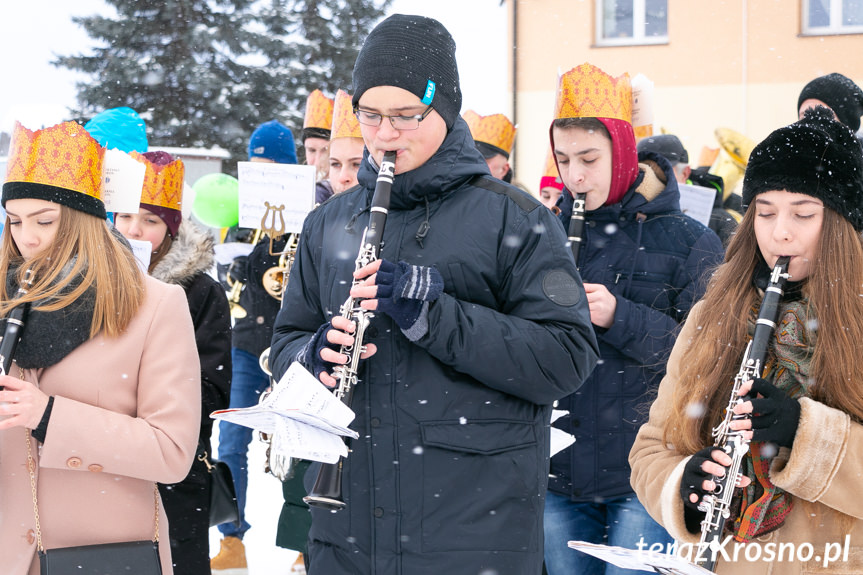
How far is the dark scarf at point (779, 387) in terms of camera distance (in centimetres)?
245

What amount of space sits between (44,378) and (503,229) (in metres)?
1.36

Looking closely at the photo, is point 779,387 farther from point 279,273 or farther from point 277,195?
point 279,273

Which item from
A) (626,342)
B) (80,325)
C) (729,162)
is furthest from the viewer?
(729,162)

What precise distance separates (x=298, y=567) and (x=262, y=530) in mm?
760

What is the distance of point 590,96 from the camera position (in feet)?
12.3

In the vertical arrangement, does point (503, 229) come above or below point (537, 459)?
above

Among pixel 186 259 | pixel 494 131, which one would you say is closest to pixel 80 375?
pixel 186 259

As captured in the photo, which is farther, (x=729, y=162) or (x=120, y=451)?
(x=729, y=162)

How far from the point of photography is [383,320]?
2.66 metres

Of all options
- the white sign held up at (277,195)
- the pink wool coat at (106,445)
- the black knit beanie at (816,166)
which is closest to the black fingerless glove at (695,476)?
the black knit beanie at (816,166)

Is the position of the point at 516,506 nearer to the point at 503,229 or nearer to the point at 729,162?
the point at 503,229

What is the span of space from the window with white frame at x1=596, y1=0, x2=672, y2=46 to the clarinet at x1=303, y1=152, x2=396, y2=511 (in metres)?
16.7

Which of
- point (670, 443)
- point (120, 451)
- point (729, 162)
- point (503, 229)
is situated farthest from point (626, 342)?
point (729, 162)

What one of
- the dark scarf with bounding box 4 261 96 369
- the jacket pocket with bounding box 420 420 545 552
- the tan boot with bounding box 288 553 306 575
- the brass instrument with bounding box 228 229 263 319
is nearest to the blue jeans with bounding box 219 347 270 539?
the brass instrument with bounding box 228 229 263 319
